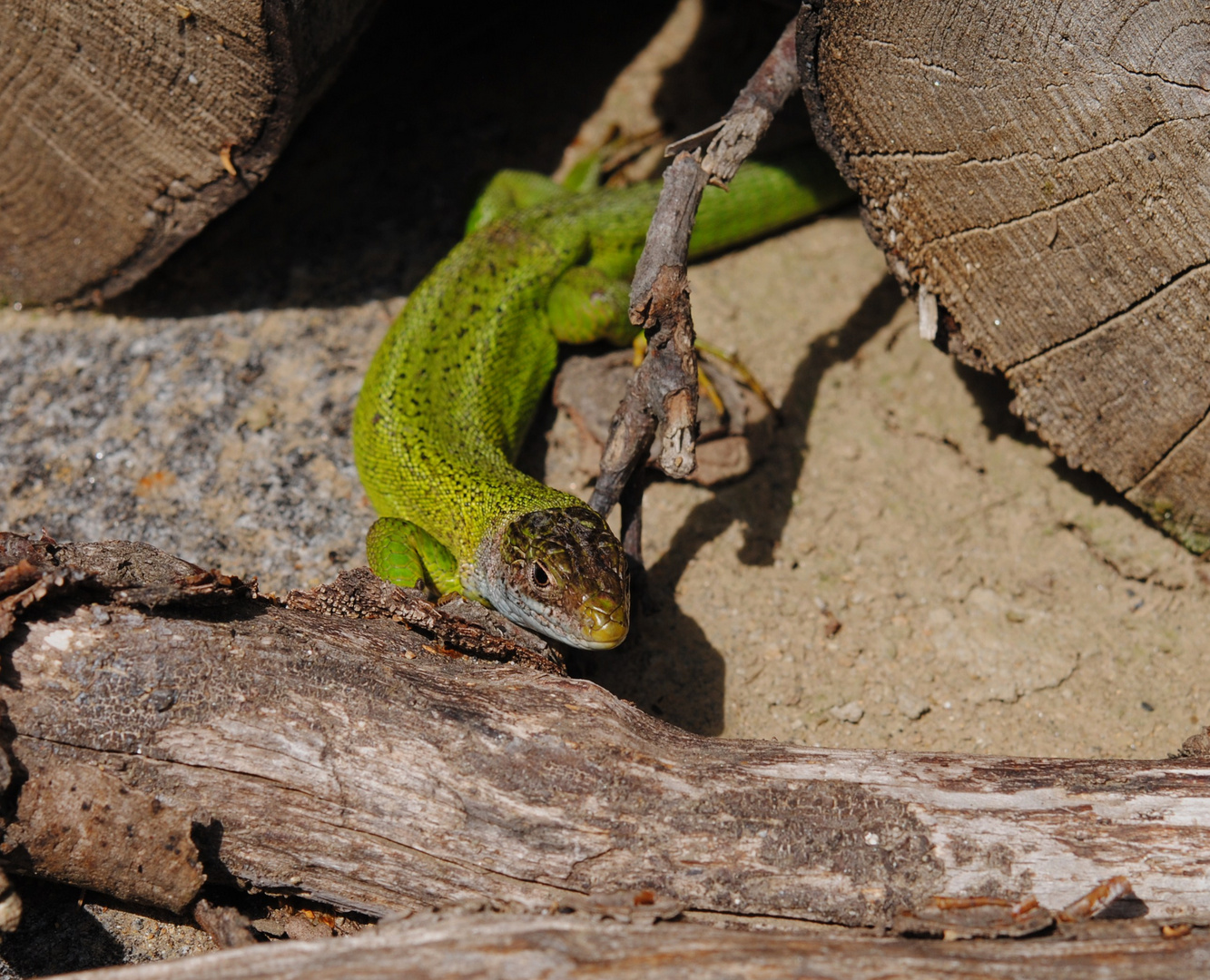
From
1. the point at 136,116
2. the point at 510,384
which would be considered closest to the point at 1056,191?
A: the point at 510,384

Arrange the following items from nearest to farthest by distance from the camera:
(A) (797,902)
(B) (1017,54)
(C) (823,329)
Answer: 1. (A) (797,902)
2. (B) (1017,54)
3. (C) (823,329)

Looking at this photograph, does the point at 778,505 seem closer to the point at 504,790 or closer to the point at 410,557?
the point at 410,557

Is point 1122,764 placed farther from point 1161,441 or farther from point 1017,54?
point 1017,54

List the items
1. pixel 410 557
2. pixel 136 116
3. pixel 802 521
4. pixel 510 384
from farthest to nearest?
pixel 510 384, pixel 802 521, pixel 136 116, pixel 410 557

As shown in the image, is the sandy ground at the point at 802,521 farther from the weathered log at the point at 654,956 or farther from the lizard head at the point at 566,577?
the weathered log at the point at 654,956

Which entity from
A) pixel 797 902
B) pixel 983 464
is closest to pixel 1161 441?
pixel 983 464

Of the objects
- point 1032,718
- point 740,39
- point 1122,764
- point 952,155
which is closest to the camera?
point 1122,764
